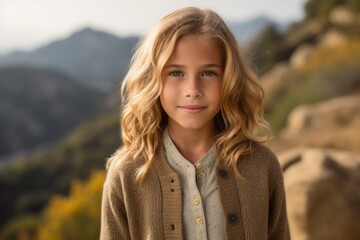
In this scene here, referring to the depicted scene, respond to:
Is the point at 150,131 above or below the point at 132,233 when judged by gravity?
above

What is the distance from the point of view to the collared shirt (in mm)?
1879

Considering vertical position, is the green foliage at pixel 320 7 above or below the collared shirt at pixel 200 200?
above

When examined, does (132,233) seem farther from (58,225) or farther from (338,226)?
(58,225)

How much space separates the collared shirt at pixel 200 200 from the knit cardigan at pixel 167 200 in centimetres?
4

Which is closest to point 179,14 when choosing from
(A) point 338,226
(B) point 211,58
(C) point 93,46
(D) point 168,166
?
(B) point 211,58

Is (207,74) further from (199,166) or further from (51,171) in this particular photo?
A: (51,171)

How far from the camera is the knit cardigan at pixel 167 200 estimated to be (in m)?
1.88

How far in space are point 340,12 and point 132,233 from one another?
26052mm

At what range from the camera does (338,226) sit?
3.38 m

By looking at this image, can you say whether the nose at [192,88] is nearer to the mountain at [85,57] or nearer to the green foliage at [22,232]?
the green foliage at [22,232]

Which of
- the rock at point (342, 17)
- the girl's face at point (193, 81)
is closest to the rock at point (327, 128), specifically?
the girl's face at point (193, 81)

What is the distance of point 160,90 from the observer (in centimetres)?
191

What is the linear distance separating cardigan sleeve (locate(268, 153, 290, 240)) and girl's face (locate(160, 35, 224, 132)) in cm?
37

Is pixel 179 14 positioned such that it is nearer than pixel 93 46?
Yes
